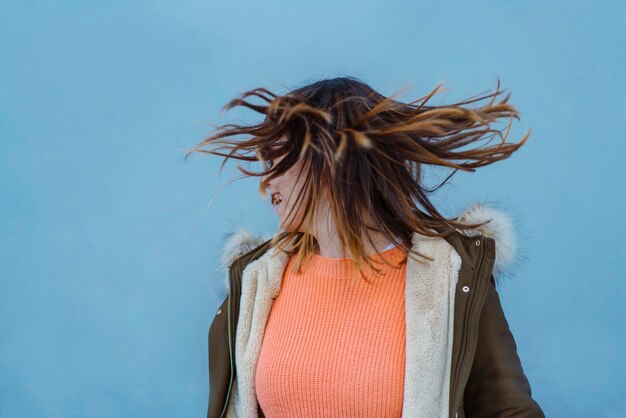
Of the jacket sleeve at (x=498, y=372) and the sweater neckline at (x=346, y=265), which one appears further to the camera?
the sweater neckline at (x=346, y=265)

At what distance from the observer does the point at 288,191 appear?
5.49 ft

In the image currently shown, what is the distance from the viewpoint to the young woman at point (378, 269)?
62.3 inches

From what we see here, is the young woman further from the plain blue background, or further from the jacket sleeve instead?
the plain blue background

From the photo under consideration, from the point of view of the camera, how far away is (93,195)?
Result: 244 cm

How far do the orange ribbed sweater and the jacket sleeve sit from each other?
169 mm

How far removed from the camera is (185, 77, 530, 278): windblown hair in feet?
5.16

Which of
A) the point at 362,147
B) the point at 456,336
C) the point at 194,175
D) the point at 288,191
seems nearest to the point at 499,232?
the point at 456,336

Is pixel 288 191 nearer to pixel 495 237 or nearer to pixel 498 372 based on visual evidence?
pixel 495 237

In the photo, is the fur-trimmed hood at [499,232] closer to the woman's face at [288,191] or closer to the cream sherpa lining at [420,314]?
the cream sherpa lining at [420,314]

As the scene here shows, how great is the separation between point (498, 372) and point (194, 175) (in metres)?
1.23

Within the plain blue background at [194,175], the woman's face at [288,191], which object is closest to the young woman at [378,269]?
the woman's face at [288,191]

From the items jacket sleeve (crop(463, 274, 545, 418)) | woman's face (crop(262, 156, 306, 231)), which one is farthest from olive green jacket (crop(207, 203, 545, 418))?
woman's face (crop(262, 156, 306, 231))

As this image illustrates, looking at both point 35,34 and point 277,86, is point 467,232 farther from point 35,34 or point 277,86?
point 35,34

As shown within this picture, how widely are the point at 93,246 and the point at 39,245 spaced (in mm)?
165
